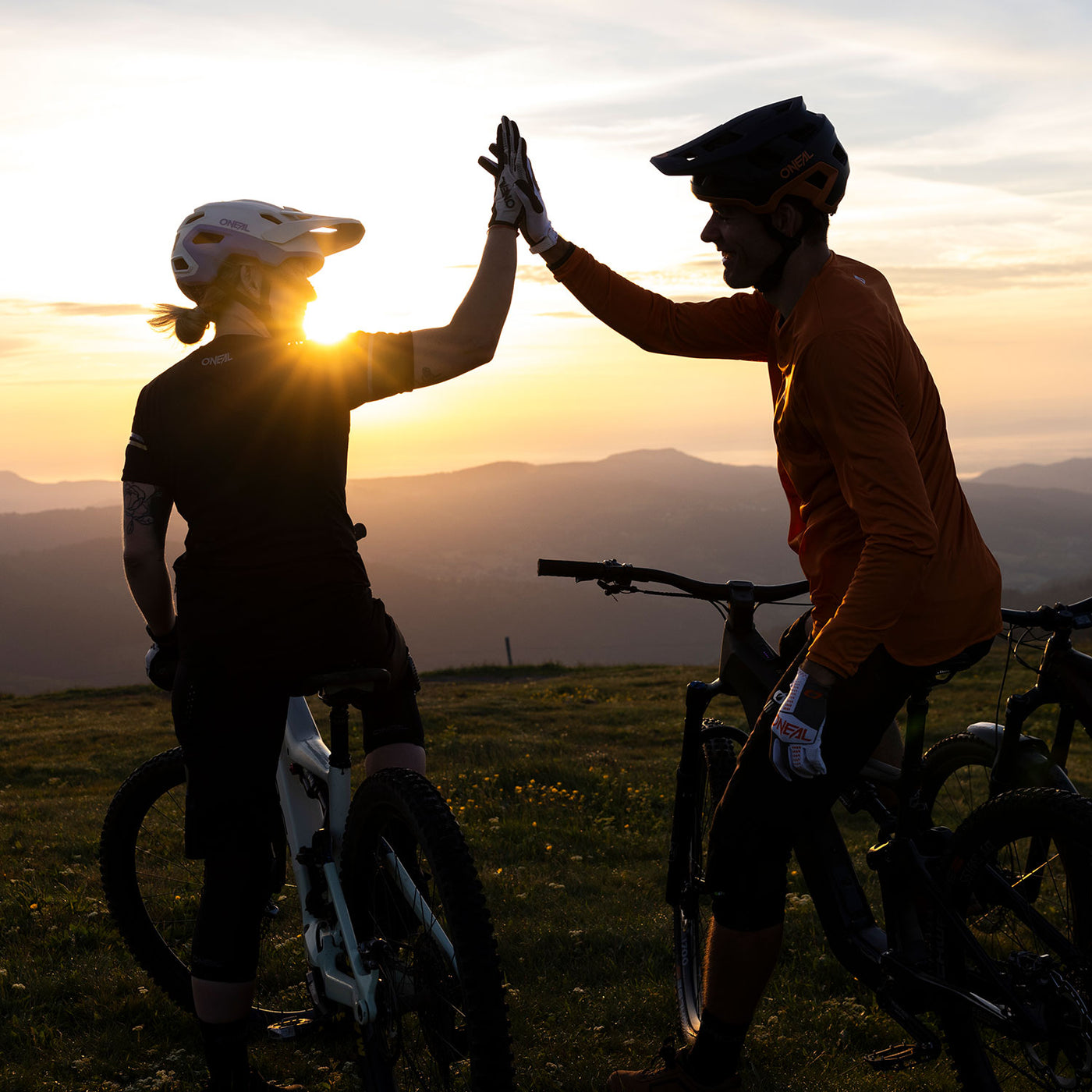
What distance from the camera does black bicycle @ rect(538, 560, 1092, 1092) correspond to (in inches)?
125

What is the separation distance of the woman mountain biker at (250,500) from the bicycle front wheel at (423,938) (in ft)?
1.23

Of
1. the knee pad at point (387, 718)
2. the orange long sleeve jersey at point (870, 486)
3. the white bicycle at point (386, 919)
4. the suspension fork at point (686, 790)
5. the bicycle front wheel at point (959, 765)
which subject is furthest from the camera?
the suspension fork at point (686, 790)

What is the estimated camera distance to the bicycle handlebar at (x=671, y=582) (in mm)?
3863

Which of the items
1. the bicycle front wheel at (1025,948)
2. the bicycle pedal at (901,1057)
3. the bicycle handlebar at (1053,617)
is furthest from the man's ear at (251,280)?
the bicycle pedal at (901,1057)

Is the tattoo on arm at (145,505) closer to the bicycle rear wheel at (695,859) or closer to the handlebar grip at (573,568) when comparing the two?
the handlebar grip at (573,568)

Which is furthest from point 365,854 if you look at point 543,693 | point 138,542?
point 543,693

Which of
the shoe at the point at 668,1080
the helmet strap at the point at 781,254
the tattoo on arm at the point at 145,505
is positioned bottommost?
the shoe at the point at 668,1080

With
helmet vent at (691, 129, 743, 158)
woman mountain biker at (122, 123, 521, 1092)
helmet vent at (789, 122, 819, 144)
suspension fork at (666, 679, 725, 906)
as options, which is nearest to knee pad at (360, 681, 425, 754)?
woman mountain biker at (122, 123, 521, 1092)

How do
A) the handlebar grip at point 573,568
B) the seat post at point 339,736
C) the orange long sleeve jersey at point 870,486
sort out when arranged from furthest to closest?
the handlebar grip at point 573,568 < the seat post at point 339,736 < the orange long sleeve jersey at point 870,486

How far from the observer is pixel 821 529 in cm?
340

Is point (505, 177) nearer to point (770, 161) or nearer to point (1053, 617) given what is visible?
point (770, 161)

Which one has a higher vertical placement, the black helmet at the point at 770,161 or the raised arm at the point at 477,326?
the black helmet at the point at 770,161

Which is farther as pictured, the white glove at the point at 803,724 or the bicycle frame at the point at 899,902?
the bicycle frame at the point at 899,902

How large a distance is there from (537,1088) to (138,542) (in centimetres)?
281
